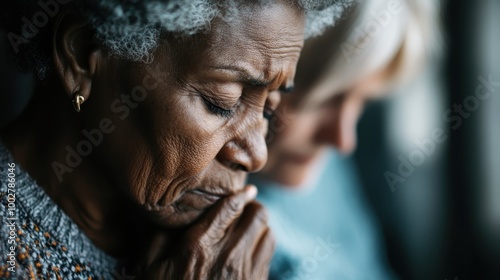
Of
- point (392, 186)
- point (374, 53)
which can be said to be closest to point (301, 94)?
point (374, 53)

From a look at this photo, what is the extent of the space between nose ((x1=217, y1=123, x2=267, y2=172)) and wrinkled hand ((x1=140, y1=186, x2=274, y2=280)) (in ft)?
0.33

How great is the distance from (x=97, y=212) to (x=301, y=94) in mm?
833

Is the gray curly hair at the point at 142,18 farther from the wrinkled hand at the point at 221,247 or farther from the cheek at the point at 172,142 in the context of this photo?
the wrinkled hand at the point at 221,247

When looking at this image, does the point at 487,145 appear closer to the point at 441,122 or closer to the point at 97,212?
the point at 441,122

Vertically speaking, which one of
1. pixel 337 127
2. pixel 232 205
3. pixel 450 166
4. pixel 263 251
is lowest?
pixel 450 166

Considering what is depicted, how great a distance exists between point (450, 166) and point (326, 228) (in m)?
0.92

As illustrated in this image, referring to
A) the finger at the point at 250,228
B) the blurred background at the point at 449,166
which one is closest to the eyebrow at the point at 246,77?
the finger at the point at 250,228

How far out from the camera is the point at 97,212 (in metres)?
1.24

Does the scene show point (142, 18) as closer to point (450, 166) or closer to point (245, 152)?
point (245, 152)

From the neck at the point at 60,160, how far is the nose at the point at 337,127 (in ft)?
3.08

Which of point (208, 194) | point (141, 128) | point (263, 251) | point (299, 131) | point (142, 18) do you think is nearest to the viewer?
point (142, 18)

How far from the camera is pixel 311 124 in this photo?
201 cm

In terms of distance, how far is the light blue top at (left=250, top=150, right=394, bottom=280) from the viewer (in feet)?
5.89

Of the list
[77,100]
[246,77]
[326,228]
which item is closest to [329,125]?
[326,228]
